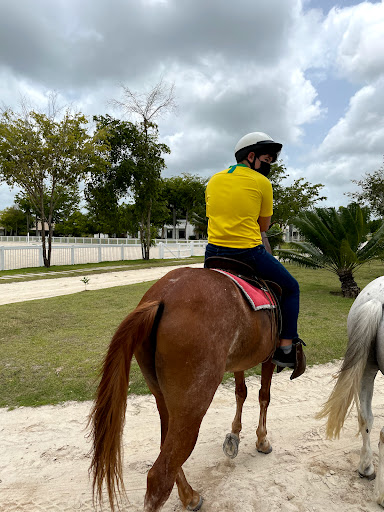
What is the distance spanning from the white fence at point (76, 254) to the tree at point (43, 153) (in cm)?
74

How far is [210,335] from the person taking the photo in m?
1.82

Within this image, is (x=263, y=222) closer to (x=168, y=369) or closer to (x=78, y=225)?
(x=168, y=369)

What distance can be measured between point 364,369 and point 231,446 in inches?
50.0

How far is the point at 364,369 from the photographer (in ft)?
8.25

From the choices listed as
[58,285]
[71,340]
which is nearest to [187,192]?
[58,285]

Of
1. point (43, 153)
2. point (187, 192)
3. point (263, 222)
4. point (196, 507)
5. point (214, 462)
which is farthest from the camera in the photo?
point (187, 192)

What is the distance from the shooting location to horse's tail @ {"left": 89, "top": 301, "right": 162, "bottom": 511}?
5.71ft

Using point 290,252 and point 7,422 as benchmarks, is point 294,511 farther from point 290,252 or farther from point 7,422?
point 290,252

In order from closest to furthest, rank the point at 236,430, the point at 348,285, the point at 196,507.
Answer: the point at 196,507, the point at 236,430, the point at 348,285

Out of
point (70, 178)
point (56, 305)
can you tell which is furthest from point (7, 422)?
point (70, 178)

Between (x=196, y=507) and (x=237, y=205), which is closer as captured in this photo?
(x=196, y=507)

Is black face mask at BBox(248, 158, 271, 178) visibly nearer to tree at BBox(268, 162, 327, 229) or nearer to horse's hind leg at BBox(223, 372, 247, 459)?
horse's hind leg at BBox(223, 372, 247, 459)

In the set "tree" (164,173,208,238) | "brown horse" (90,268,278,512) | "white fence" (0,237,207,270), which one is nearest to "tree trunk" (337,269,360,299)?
"brown horse" (90,268,278,512)

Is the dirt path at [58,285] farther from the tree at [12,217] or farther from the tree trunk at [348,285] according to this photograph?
the tree at [12,217]
